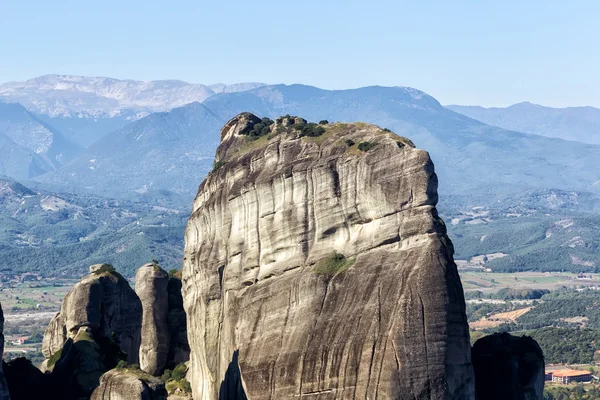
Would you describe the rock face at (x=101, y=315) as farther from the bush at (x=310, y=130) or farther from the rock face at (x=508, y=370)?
the rock face at (x=508, y=370)

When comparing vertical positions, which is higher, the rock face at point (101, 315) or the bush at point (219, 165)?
the bush at point (219, 165)

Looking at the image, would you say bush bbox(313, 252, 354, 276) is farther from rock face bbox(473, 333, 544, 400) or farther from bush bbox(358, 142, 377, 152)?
rock face bbox(473, 333, 544, 400)

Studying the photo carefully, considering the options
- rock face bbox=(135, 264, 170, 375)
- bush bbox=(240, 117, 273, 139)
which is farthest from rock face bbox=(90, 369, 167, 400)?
rock face bbox=(135, 264, 170, 375)

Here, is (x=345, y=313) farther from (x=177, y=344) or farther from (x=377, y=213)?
(x=177, y=344)

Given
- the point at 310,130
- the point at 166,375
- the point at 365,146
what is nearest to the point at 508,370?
the point at 365,146

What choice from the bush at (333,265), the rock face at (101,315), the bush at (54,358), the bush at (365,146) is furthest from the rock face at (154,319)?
the bush at (365,146)

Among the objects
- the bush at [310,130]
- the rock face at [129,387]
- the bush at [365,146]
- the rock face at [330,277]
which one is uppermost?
the bush at [310,130]

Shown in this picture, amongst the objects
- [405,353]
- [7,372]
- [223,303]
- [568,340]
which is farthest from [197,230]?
[568,340]
